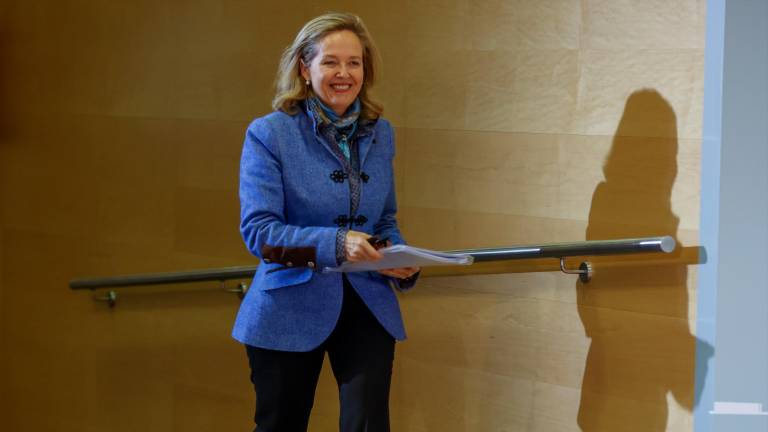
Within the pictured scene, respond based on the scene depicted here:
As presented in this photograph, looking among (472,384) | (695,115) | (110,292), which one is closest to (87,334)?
(110,292)

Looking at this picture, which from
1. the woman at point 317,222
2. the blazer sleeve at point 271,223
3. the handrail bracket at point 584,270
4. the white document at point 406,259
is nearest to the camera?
the white document at point 406,259

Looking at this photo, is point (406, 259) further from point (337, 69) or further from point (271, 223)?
point (337, 69)

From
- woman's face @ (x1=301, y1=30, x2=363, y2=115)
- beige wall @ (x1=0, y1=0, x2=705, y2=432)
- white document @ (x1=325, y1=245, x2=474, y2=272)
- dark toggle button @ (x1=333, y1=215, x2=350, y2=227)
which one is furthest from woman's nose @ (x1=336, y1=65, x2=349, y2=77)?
beige wall @ (x1=0, y1=0, x2=705, y2=432)

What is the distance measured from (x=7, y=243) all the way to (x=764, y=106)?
12.2 feet

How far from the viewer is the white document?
2248 millimetres

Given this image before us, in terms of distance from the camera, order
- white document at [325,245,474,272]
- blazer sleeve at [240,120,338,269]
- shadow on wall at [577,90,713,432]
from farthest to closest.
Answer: shadow on wall at [577,90,713,432] < blazer sleeve at [240,120,338,269] < white document at [325,245,474,272]

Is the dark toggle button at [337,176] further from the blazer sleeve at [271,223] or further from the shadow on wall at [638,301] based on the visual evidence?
the shadow on wall at [638,301]

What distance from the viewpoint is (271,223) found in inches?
95.6

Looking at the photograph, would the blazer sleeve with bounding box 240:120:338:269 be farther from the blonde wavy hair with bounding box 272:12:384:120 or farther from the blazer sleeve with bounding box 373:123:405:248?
the blazer sleeve with bounding box 373:123:405:248

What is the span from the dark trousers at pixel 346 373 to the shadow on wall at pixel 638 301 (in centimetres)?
64

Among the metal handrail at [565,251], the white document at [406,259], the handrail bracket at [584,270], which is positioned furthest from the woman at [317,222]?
the handrail bracket at [584,270]

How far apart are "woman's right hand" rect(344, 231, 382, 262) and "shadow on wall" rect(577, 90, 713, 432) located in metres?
0.80

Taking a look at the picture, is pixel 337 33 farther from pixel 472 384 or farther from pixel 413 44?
pixel 472 384

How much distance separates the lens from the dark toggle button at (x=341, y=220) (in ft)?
8.30
